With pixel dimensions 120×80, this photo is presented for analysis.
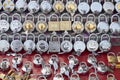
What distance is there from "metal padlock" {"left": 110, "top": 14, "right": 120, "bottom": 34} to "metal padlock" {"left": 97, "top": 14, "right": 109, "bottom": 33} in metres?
0.02

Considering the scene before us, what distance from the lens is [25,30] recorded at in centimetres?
171

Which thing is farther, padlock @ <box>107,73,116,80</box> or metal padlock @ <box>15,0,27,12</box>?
metal padlock @ <box>15,0,27,12</box>

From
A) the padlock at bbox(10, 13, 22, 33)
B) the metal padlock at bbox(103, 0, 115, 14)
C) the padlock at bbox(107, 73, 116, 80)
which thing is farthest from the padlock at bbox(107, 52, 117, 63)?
the padlock at bbox(10, 13, 22, 33)

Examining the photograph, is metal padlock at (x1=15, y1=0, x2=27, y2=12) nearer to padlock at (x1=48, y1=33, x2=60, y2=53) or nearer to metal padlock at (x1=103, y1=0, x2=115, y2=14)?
padlock at (x1=48, y1=33, x2=60, y2=53)

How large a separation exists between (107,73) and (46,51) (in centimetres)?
26

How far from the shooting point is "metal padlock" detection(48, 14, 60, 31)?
1700 millimetres

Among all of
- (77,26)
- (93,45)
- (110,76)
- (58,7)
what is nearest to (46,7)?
(58,7)

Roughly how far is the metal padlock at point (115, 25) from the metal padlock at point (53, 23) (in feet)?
0.72

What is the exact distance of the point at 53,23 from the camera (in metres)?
1.71

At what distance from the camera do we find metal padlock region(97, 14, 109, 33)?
5.54 ft

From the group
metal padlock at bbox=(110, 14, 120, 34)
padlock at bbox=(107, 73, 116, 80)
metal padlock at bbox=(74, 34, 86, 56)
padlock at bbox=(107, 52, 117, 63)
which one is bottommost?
padlock at bbox=(107, 73, 116, 80)

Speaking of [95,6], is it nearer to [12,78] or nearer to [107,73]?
[107,73]

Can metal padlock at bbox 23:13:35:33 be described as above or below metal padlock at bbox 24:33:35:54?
above

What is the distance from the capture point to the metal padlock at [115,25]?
1.69 m
